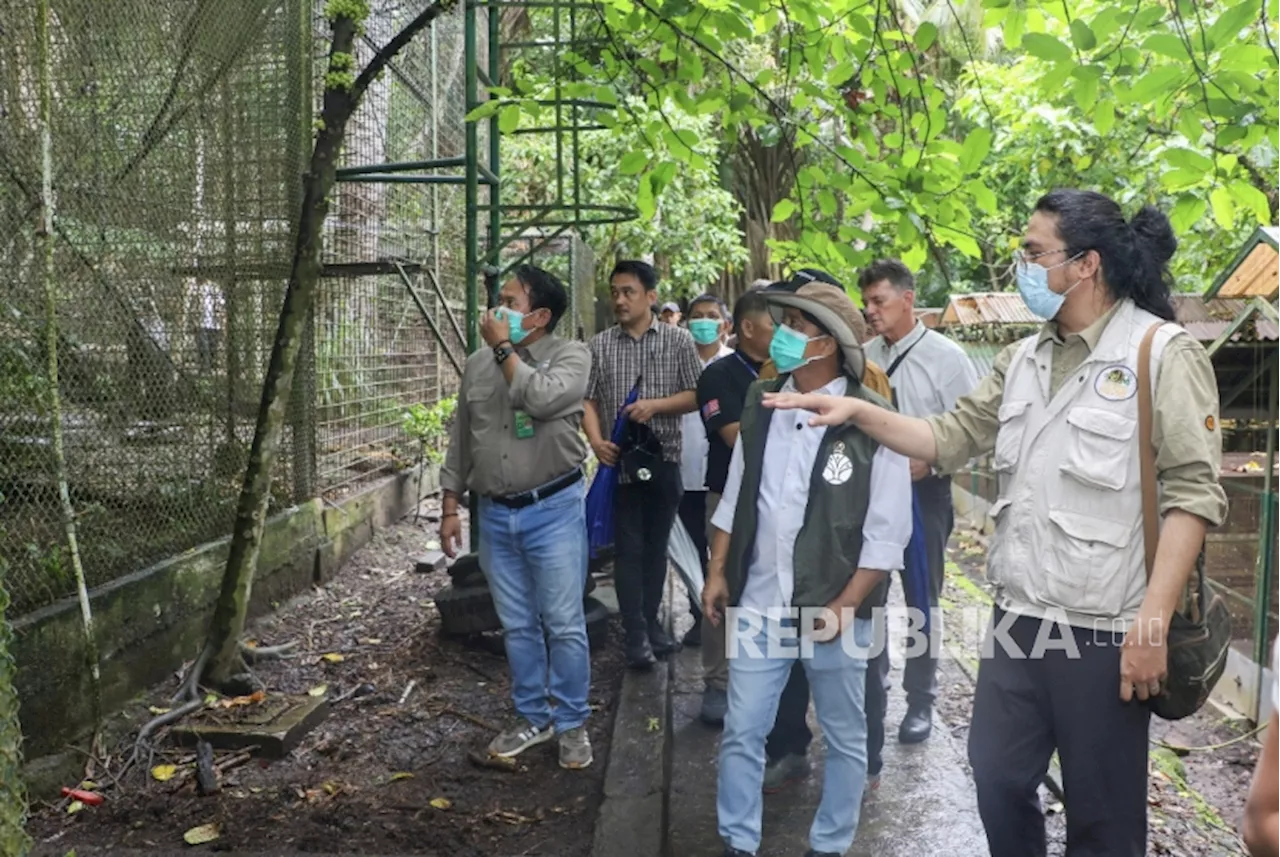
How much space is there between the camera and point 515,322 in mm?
4344

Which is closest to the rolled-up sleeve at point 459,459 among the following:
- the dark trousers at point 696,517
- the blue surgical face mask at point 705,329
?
the dark trousers at point 696,517

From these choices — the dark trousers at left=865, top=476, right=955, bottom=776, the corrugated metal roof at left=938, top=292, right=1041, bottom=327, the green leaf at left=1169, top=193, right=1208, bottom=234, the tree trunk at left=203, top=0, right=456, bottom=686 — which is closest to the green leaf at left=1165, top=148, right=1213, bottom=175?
the green leaf at left=1169, top=193, right=1208, bottom=234

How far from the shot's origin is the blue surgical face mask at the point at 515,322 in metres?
4.29

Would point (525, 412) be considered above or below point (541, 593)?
above

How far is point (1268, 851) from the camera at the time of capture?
1.50 m

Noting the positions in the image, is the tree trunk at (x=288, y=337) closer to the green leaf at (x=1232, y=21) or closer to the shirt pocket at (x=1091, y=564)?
the green leaf at (x=1232, y=21)

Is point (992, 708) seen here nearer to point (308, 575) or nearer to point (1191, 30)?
point (1191, 30)

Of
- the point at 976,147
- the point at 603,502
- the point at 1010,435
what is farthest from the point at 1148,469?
the point at 603,502

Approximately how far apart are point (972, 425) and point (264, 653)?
151 inches

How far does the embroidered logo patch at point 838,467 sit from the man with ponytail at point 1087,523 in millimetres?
406

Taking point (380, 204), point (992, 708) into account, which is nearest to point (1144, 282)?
point (992, 708)

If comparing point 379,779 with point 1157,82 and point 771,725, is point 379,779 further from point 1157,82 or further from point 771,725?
point 1157,82

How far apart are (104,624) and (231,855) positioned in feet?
4.21

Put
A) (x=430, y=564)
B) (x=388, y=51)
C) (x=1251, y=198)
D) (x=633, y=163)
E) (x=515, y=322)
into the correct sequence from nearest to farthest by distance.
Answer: (x=1251, y=198)
(x=515, y=322)
(x=633, y=163)
(x=388, y=51)
(x=430, y=564)
